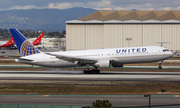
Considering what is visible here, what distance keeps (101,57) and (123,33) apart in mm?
61319

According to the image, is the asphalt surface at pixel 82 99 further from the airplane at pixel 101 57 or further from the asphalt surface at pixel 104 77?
the airplane at pixel 101 57

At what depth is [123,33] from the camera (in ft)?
360

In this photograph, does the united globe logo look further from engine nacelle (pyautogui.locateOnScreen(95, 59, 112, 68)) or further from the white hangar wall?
the white hangar wall

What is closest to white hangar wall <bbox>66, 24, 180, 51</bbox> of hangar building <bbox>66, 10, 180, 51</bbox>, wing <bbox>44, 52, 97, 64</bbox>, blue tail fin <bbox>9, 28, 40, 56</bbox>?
hangar building <bbox>66, 10, 180, 51</bbox>

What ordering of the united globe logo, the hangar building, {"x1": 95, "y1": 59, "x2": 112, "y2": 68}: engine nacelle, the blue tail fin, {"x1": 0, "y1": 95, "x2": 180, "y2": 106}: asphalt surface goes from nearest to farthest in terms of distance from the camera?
1. {"x1": 0, "y1": 95, "x2": 180, "y2": 106}: asphalt surface
2. {"x1": 95, "y1": 59, "x2": 112, "y2": 68}: engine nacelle
3. the blue tail fin
4. the united globe logo
5. the hangar building

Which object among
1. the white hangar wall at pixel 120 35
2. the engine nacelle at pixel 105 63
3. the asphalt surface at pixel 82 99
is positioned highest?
the white hangar wall at pixel 120 35

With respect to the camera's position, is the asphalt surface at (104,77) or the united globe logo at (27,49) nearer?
the asphalt surface at (104,77)

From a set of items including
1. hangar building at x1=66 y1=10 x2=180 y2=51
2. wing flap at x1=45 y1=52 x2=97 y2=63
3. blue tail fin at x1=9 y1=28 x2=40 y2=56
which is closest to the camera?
wing flap at x1=45 y1=52 x2=97 y2=63

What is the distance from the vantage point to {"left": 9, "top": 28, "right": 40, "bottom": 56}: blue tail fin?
5331 centimetres

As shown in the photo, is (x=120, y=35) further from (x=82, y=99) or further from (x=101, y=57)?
(x=82, y=99)

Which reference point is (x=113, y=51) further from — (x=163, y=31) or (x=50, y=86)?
(x=163, y=31)

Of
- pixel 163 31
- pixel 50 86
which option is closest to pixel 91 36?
pixel 163 31

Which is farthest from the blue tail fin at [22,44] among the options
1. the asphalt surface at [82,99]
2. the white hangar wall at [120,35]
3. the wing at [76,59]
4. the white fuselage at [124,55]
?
the white hangar wall at [120,35]

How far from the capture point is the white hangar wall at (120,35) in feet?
357
